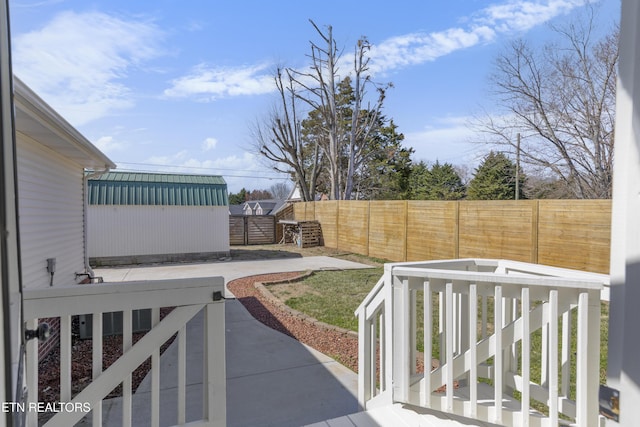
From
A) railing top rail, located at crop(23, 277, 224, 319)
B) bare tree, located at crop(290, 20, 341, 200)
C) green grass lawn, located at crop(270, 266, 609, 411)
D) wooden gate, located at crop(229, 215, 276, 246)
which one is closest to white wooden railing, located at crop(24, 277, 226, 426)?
railing top rail, located at crop(23, 277, 224, 319)

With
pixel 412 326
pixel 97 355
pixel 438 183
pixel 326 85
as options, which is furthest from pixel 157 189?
pixel 438 183

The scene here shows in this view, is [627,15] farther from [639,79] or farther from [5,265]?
[5,265]

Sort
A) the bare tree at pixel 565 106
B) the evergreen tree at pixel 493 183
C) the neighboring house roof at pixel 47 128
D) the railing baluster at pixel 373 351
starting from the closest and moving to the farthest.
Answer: the railing baluster at pixel 373 351 < the neighboring house roof at pixel 47 128 < the bare tree at pixel 565 106 < the evergreen tree at pixel 493 183

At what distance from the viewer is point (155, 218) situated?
12.1 meters

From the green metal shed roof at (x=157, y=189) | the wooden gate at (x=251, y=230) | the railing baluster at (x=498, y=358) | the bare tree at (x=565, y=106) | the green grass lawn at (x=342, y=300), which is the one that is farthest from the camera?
the wooden gate at (x=251, y=230)

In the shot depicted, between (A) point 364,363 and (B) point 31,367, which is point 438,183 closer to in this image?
(A) point 364,363

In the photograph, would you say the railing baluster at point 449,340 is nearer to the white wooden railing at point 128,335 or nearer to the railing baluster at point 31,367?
the white wooden railing at point 128,335

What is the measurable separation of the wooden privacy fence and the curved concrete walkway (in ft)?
17.9

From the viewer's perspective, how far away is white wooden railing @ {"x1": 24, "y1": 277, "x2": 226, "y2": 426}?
157 centimetres

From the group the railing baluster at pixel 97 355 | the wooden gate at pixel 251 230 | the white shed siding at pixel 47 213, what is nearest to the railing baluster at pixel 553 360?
the railing baluster at pixel 97 355

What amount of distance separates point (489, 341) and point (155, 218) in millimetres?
11816

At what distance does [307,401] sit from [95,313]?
2.08 metres

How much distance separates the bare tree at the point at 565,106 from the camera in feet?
34.0

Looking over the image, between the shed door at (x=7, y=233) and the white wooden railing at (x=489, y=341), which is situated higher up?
the shed door at (x=7, y=233)
